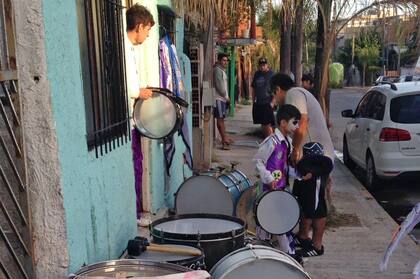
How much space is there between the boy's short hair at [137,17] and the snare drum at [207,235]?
1590 mm

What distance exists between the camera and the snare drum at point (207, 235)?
3.47 metres

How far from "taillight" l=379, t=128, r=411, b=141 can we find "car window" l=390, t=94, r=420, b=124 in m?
0.16

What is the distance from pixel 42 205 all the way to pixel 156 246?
3.00 ft

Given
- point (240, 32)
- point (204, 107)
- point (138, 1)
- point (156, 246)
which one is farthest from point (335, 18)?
point (240, 32)

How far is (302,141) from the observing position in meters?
5.56

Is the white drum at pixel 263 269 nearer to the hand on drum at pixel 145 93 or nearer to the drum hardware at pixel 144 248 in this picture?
the drum hardware at pixel 144 248

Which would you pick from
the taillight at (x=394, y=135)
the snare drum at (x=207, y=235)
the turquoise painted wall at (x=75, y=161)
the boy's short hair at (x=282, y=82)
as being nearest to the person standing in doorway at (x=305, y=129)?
the boy's short hair at (x=282, y=82)

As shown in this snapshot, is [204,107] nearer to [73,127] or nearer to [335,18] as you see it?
[335,18]

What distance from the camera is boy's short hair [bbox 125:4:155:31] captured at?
431 cm

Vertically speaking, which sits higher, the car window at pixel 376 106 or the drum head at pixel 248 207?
the car window at pixel 376 106

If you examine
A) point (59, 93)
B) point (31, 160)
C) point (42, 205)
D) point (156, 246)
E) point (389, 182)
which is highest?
point (59, 93)

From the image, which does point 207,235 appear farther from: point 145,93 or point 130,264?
point 145,93

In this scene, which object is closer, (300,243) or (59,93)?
(59,93)

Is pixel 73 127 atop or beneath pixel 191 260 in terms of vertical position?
atop
